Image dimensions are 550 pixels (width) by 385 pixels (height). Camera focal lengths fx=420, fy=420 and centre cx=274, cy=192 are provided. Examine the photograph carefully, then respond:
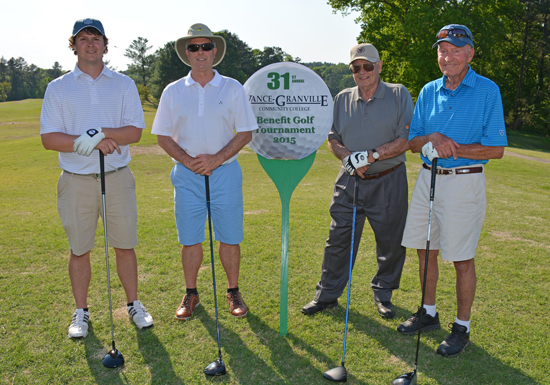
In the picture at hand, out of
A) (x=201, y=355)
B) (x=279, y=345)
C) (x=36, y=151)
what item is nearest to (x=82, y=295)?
(x=201, y=355)

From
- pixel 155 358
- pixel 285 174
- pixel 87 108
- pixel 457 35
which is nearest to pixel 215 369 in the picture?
pixel 155 358

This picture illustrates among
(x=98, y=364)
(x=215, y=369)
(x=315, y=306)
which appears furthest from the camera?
(x=315, y=306)

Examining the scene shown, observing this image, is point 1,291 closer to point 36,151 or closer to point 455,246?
point 455,246

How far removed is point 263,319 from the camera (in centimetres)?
375

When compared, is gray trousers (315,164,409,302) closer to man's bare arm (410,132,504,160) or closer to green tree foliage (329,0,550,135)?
man's bare arm (410,132,504,160)

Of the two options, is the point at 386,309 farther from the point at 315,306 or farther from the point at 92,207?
the point at 92,207

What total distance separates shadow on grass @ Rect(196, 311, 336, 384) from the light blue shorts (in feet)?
2.63

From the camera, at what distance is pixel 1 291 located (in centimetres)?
422

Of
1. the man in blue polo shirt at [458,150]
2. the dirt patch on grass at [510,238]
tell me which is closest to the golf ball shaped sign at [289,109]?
the man in blue polo shirt at [458,150]

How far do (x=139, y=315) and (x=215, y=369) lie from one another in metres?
1.04

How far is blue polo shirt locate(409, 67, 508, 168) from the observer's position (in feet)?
10.2

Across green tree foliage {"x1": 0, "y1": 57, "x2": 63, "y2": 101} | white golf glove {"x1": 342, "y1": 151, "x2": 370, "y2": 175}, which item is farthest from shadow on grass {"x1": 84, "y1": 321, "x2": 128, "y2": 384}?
green tree foliage {"x1": 0, "y1": 57, "x2": 63, "y2": 101}

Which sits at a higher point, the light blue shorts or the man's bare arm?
the man's bare arm

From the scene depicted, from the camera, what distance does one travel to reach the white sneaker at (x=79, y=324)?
3367mm
